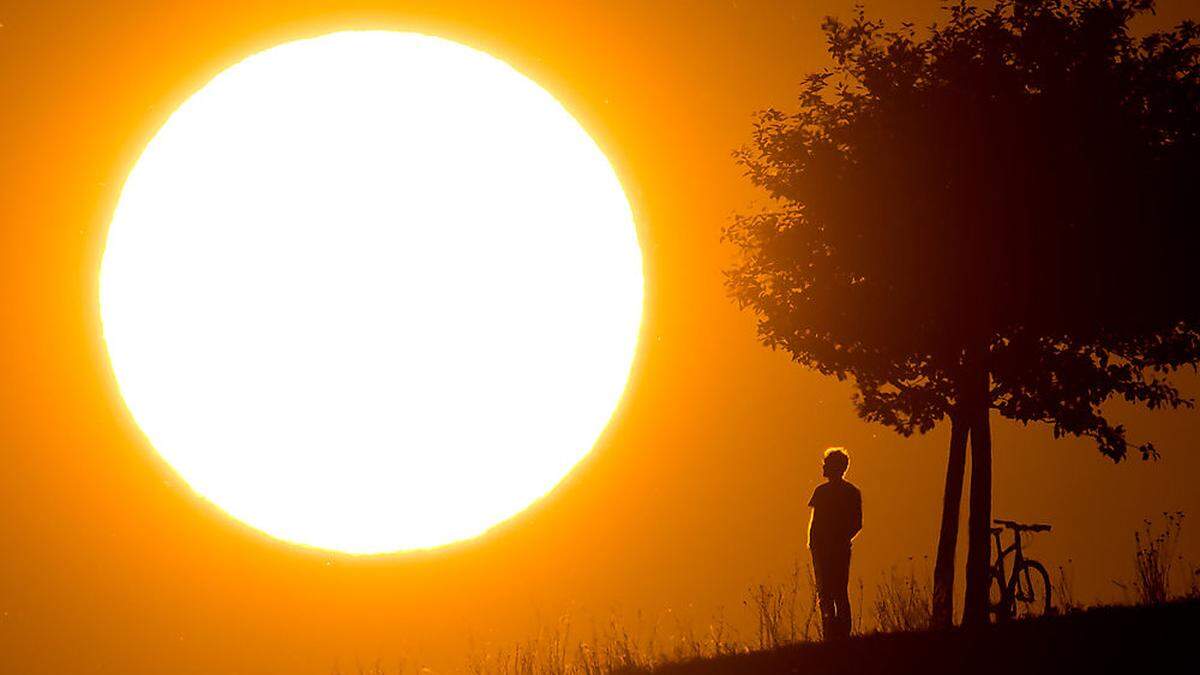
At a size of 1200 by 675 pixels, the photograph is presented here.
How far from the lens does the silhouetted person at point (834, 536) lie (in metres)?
27.6

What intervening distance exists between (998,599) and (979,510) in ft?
6.39

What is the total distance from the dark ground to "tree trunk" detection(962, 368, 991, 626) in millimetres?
3757

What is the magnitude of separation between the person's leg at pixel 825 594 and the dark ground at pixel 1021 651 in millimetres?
1962

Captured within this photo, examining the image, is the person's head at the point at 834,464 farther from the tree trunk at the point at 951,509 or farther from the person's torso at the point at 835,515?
the tree trunk at the point at 951,509

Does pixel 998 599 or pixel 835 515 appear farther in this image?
pixel 998 599

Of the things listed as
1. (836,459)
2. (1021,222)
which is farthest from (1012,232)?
(836,459)

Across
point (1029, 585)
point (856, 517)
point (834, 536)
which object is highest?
point (856, 517)

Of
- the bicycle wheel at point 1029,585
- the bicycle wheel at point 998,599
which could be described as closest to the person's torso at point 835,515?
the bicycle wheel at point 998,599

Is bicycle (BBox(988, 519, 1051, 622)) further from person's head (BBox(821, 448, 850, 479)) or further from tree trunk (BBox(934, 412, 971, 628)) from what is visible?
person's head (BBox(821, 448, 850, 479))

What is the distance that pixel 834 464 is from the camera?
2761 centimetres

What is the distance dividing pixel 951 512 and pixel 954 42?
7378 mm

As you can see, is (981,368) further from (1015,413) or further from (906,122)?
(906,122)

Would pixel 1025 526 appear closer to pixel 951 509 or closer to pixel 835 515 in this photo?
pixel 951 509

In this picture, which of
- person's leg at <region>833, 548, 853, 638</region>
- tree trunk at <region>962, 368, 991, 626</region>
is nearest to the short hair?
person's leg at <region>833, 548, 853, 638</region>
